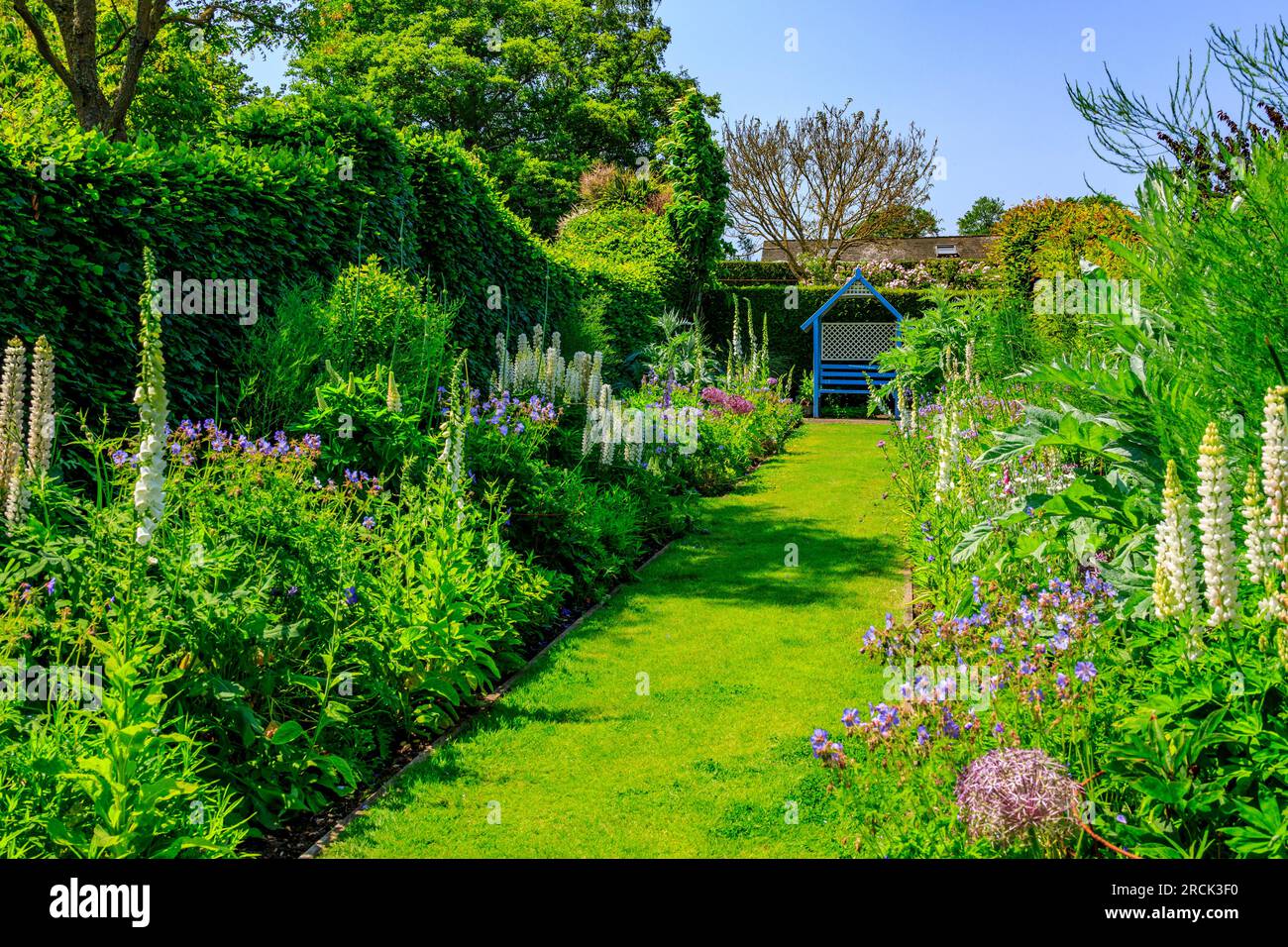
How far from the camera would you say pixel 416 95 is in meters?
32.7

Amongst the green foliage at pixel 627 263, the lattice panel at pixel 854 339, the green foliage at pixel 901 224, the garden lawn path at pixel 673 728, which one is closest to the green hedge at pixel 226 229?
the garden lawn path at pixel 673 728

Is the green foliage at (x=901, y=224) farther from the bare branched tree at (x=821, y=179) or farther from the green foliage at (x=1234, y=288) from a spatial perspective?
the green foliage at (x=1234, y=288)

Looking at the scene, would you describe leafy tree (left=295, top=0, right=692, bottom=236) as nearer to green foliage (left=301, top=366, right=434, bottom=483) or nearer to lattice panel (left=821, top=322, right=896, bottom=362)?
lattice panel (left=821, top=322, right=896, bottom=362)

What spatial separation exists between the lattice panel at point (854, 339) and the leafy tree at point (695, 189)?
4.61m

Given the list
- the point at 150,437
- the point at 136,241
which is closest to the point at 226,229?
the point at 136,241

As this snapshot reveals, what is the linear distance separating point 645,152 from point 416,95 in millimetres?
8732

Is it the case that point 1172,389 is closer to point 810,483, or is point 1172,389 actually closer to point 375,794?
point 375,794

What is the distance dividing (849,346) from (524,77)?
61.7ft

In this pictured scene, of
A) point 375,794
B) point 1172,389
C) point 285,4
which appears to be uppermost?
point 285,4

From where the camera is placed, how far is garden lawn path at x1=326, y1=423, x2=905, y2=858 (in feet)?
12.5

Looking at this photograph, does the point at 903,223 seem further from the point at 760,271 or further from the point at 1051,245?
the point at 1051,245

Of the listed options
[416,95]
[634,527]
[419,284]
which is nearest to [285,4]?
[416,95]

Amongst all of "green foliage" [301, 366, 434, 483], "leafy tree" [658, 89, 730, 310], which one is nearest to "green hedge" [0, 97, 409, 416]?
"green foliage" [301, 366, 434, 483]
